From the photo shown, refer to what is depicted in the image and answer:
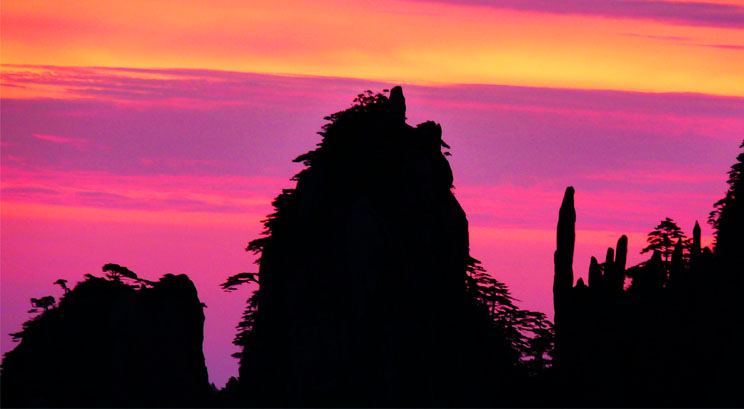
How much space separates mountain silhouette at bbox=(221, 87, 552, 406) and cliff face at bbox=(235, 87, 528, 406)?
51 millimetres

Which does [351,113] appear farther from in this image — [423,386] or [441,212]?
[423,386]

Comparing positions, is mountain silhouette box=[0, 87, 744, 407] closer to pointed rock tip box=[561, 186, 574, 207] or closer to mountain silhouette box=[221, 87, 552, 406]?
mountain silhouette box=[221, 87, 552, 406]

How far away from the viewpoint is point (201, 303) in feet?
197

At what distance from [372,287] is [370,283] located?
0.59 ft

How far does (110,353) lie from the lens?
187ft

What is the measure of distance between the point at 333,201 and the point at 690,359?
22.2 metres

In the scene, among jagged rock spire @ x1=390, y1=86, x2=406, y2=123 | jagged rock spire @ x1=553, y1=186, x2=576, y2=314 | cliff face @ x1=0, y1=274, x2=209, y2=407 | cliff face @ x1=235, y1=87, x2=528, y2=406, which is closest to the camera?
cliff face @ x1=235, y1=87, x2=528, y2=406

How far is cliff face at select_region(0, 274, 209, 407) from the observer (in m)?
56.6

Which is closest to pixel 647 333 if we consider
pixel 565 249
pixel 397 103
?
pixel 565 249

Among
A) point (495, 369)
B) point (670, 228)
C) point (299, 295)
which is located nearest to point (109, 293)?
point (299, 295)

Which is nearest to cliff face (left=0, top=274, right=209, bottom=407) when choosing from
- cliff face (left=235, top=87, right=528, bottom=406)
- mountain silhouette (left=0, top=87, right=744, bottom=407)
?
mountain silhouette (left=0, top=87, right=744, bottom=407)

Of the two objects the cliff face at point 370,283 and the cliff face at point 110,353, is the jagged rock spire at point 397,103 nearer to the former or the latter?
the cliff face at point 370,283

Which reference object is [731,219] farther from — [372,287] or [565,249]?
[372,287]

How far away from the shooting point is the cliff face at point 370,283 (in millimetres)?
55938
